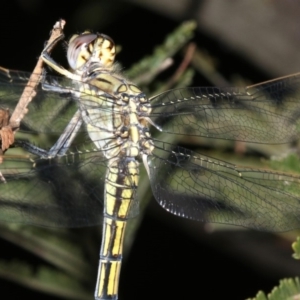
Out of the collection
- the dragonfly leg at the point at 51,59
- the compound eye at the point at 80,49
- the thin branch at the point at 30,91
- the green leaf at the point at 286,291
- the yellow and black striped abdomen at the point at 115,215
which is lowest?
the green leaf at the point at 286,291

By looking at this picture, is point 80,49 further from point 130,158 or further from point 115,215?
point 115,215

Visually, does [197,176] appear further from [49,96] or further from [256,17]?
[256,17]

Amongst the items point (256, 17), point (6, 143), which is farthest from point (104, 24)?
point (6, 143)

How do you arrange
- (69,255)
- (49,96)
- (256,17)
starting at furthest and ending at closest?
(256,17) < (69,255) < (49,96)

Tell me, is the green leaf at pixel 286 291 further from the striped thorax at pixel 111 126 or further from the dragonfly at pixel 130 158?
the striped thorax at pixel 111 126

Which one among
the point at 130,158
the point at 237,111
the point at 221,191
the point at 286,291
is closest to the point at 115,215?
the point at 130,158

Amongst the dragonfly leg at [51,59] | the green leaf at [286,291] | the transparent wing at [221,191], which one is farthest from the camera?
the transparent wing at [221,191]

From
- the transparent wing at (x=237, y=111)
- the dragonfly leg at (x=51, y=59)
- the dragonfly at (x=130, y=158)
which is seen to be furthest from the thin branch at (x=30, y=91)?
the transparent wing at (x=237, y=111)
